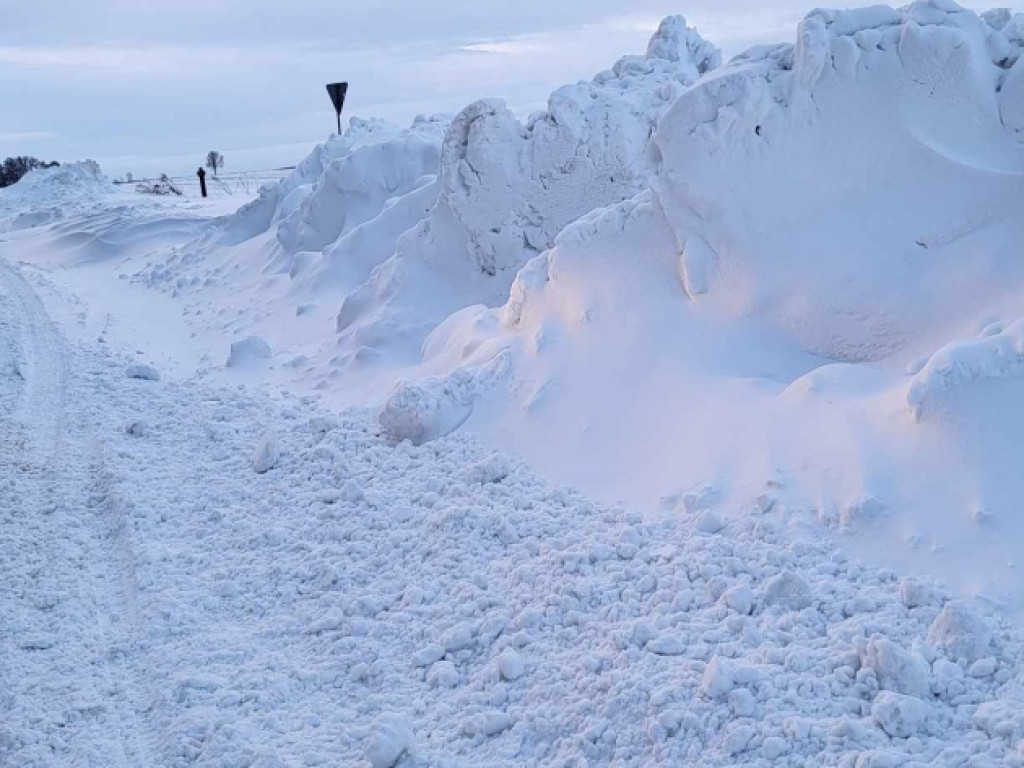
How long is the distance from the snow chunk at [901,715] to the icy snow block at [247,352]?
581 centimetres

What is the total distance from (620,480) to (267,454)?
77.2 inches

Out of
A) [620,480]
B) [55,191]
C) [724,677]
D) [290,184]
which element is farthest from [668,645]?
[55,191]

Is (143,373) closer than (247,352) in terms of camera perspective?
Yes

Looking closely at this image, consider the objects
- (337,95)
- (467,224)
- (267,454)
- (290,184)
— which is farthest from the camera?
(337,95)

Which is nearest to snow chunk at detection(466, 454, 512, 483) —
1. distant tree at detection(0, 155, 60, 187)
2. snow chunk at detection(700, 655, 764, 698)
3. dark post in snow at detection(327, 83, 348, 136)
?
snow chunk at detection(700, 655, 764, 698)

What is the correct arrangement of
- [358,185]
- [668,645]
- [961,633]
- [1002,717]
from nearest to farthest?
[1002,717] < [961,633] < [668,645] < [358,185]

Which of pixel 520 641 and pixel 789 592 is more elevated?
pixel 789 592

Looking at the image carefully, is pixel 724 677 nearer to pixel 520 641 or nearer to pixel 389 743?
pixel 520 641

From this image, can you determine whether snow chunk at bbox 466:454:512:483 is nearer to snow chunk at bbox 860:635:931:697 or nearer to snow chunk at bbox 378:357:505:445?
snow chunk at bbox 378:357:505:445

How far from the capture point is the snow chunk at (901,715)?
2.59 m

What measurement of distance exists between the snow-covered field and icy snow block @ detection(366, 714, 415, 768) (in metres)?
0.02

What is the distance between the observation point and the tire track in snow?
9.86 feet

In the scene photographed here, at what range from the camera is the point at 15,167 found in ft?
99.2

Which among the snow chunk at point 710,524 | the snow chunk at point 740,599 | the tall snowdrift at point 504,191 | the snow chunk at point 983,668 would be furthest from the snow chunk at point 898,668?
the tall snowdrift at point 504,191
